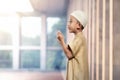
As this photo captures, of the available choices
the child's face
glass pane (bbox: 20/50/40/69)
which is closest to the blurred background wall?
glass pane (bbox: 20/50/40/69)

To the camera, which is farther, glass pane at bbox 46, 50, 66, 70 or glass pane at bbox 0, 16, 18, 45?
glass pane at bbox 0, 16, 18, 45

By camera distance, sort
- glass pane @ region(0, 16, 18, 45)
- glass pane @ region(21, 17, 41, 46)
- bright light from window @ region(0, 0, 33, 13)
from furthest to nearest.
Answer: glass pane @ region(21, 17, 41, 46) < glass pane @ region(0, 16, 18, 45) < bright light from window @ region(0, 0, 33, 13)

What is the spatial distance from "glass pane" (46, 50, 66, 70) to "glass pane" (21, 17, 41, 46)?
604 millimetres

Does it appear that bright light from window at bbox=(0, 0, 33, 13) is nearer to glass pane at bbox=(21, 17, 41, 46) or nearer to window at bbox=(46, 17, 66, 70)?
glass pane at bbox=(21, 17, 41, 46)

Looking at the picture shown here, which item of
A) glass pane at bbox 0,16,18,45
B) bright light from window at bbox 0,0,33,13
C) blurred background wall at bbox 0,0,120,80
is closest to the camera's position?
bright light from window at bbox 0,0,33,13

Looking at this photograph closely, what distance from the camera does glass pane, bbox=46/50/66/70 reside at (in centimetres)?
928

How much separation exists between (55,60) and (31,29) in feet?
4.53

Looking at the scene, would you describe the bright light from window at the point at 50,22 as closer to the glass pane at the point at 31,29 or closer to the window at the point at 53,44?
the window at the point at 53,44

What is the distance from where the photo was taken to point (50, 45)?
31.3 feet

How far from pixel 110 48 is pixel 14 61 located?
7883 mm

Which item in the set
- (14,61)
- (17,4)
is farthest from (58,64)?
(17,4)

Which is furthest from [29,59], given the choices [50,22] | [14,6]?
[14,6]

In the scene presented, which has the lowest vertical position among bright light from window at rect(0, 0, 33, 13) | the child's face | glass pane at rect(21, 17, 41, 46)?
the child's face

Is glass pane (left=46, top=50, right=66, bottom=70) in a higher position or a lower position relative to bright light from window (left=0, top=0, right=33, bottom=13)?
lower
